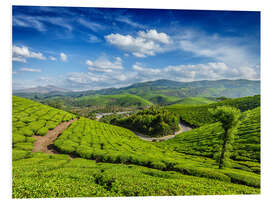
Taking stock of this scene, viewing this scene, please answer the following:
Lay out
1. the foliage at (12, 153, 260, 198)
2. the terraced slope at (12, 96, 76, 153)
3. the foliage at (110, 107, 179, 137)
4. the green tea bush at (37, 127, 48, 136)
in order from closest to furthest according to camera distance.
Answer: the foliage at (12, 153, 260, 198) < the terraced slope at (12, 96, 76, 153) < the green tea bush at (37, 127, 48, 136) < the foliage at (110, 107, 179, 137)

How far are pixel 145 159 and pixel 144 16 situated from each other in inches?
525

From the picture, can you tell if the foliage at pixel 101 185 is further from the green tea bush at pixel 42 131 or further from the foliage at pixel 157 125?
the foliage at pixel 157 125

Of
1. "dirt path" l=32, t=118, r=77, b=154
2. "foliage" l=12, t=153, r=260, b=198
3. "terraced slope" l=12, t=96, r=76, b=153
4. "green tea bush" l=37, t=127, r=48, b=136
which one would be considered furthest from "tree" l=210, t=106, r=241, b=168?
"green tea bush" l=37, t=127, r=48, b=136

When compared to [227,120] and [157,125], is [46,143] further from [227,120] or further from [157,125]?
[157,125]

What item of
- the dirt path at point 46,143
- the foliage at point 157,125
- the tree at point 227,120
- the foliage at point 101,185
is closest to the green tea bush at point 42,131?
the dirt path at point 46,143

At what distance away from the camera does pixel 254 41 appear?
10.8 metres

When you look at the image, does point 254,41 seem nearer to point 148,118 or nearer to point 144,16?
point 144,16

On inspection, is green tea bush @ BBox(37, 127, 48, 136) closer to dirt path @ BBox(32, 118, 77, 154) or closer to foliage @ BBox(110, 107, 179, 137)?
dirt path @ BBox(32, 118, 77, 154)

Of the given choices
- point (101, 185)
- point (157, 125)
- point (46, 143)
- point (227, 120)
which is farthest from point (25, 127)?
point (157, 125)

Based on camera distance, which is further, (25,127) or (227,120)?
(25,127)

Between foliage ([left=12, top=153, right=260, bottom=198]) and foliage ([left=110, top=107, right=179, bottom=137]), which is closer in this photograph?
foliage ([left=12, top=153, right=260, bottom=198])

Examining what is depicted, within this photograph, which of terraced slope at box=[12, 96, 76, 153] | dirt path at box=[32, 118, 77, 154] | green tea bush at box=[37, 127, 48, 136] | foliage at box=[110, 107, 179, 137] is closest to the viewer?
terraced slope at box=[12, 96, 76, 153]
